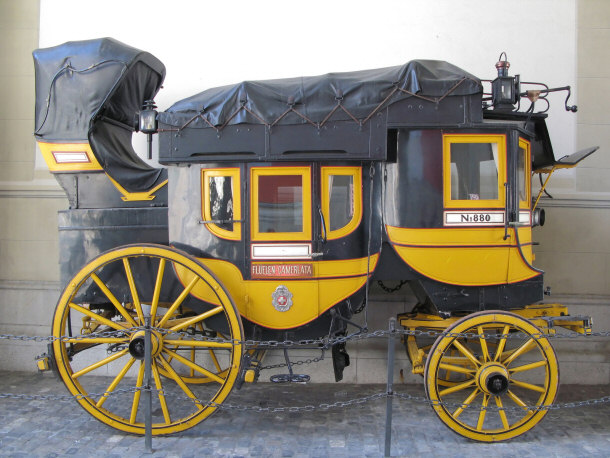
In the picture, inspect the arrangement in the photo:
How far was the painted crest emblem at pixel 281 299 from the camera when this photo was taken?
3.78 meters

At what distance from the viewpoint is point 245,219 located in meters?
3.77

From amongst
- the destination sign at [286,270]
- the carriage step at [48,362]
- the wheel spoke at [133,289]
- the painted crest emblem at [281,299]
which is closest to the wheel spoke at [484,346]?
the destination sign at [286,270]

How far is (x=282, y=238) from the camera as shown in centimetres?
376

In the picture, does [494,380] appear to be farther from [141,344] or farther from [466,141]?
[141,344]

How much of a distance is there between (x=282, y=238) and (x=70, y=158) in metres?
1.90

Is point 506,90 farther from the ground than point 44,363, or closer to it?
farther from the ground

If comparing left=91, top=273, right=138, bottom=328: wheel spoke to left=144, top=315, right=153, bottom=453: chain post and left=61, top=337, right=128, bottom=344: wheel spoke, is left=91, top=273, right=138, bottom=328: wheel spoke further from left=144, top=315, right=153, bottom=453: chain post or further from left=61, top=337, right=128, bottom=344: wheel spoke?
left=144, top=315, right=153, bottom=453: chain post

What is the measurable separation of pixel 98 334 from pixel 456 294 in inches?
111

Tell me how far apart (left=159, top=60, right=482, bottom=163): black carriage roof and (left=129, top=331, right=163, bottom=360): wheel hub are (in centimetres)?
136

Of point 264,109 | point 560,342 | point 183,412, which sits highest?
point 264,109

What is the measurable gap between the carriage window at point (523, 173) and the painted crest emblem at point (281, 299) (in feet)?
6.44

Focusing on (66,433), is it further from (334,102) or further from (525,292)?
(525,292)

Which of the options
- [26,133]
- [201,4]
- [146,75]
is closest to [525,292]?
[146,75]

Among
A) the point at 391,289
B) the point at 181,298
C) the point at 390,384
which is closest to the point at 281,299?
the point at 181,298
